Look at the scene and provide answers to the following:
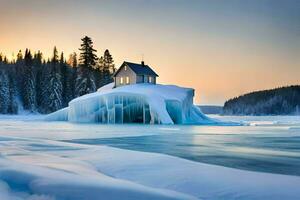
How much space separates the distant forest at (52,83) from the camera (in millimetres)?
73438

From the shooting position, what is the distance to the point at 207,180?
5883 mm

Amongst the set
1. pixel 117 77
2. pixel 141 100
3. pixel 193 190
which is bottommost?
pixel 193 190

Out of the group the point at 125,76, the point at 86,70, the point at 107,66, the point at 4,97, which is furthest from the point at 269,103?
the point at 125,76

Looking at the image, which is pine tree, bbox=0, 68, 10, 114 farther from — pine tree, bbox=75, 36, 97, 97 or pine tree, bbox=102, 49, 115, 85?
pine tree, bbox=102, 49, 115, 85

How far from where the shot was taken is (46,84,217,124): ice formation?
40.0m

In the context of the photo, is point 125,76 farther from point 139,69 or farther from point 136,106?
point 136,106

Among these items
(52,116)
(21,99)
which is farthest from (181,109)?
(21,99)

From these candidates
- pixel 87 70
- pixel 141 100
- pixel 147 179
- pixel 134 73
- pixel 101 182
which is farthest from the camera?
pixel 87 70

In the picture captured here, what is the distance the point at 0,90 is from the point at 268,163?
2884 inches

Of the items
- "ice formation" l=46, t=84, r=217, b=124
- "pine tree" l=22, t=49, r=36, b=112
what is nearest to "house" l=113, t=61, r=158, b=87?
"ice formation" l=46, t=84, r=217, b=124

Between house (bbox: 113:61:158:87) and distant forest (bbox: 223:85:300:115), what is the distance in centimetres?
13049

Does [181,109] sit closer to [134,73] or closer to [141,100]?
[141,100]

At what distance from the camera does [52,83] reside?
2923 inches

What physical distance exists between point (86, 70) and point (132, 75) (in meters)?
22.0
